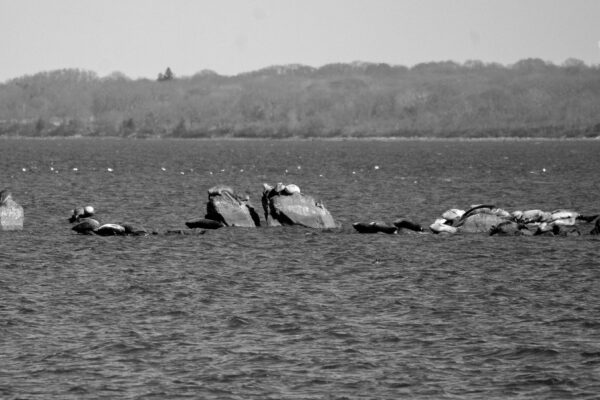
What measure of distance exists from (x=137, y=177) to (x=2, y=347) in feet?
211

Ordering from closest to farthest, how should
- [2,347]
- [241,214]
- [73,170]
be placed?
[2,347] → [241,214] → [73,170]

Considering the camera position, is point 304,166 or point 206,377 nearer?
point 206,377

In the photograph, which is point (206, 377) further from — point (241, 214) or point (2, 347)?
point (241, 214)

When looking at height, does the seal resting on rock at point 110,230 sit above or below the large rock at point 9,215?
below

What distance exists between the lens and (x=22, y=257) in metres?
38.8

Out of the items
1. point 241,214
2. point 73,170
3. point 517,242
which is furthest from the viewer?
point 73,170

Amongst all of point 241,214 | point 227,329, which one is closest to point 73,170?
point 241,214

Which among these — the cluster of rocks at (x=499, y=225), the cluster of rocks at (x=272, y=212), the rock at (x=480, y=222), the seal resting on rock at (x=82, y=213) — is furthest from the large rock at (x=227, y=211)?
the rock at (x=480, y=222)

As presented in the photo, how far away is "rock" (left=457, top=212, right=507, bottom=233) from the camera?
47344 mm

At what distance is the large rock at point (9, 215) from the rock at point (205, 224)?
667cm

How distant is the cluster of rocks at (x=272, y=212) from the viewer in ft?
160

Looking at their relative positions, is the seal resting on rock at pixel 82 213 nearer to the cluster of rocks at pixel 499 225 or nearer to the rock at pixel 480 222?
the cluster of rocks at pixel 499 225

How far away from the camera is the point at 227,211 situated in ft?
163

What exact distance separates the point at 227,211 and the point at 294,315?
2101cm
